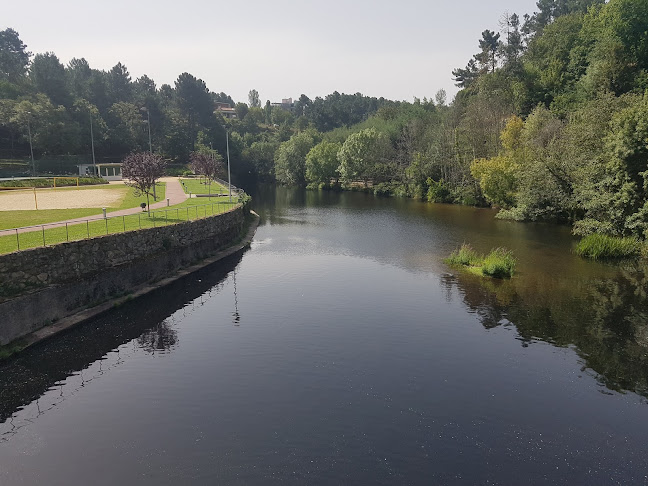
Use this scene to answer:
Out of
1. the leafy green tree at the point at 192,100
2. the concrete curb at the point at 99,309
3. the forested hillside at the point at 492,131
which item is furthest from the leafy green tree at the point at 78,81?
the concrete curb at the point at 99,309

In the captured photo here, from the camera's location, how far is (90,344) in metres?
22.7

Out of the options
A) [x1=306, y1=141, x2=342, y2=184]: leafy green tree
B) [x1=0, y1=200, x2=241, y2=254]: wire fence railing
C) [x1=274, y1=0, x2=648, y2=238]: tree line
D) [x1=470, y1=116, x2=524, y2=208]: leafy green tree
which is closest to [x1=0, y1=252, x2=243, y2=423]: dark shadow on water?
[x1=0, y1=200, x2=241, y2=254]: wire fence railing

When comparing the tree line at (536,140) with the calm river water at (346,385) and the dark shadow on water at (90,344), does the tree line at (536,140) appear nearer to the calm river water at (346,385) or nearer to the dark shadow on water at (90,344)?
the calm river water at (346,385)

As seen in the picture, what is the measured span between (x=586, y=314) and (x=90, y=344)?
25.0 m

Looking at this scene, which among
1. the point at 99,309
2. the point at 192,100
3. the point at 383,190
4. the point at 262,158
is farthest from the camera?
the point at 192,100

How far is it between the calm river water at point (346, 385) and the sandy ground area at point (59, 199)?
1926cm

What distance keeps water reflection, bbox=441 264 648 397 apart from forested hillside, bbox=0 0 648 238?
12.7m

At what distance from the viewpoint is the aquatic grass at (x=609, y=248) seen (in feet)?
123

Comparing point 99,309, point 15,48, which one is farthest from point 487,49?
point 15,48

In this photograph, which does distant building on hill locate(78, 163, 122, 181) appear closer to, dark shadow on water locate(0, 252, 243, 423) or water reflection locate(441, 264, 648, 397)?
dark shadow on water locate(0, 252, 243, 423)

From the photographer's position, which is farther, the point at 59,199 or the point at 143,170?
the point at 59,199

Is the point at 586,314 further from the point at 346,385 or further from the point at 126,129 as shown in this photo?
the point at 126,129

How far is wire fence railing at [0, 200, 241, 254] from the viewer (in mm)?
25984

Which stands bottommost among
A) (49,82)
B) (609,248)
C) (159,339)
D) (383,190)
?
(159,339)
